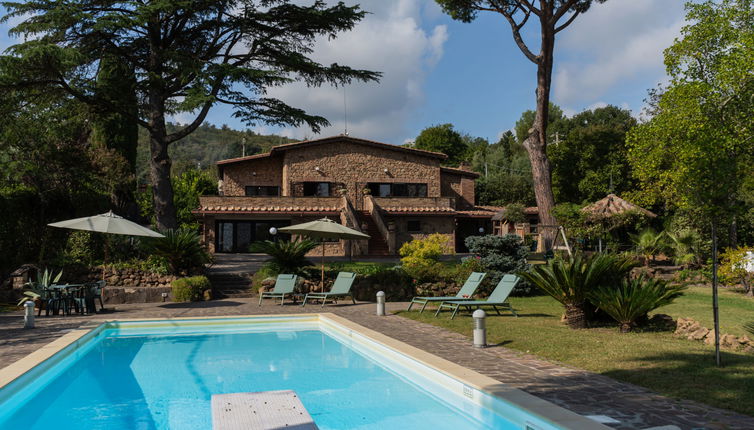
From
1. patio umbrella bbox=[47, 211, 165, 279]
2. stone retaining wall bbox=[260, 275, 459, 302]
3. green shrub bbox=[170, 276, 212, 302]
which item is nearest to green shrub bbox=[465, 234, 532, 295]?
stone retaining wall bbox=[260, 275, 459, 302]

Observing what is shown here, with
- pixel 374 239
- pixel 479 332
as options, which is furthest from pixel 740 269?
pixel 374 239

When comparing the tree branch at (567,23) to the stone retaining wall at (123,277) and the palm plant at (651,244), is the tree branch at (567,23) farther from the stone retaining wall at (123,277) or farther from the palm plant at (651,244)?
the stone retaining wall at (123,277)

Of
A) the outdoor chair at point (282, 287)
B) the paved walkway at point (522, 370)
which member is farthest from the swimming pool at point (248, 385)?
the outdoor chair at point (282, 287)

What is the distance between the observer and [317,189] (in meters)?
33.1

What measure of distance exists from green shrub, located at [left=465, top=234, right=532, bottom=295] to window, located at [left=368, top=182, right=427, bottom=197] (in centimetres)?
1606

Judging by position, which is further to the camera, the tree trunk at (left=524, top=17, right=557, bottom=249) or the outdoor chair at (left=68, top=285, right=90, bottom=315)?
the tree trunk at (left=524, top=17, right=557, bottom=249)

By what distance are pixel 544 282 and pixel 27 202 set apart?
1778cm

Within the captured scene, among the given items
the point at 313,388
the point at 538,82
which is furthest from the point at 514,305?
the point at 538,82

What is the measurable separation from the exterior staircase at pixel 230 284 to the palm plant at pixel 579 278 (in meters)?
10.9

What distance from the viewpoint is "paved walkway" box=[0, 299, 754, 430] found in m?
4.85

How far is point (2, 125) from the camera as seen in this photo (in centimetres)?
1997

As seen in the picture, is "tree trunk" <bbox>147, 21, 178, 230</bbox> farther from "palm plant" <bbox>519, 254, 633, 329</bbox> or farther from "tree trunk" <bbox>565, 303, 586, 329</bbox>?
"tree trunk" <bbox>565, 303, 586, 329</bbox>

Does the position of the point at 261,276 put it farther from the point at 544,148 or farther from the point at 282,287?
the point at 544,148

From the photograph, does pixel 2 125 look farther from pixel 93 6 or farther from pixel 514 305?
pixel 514 305
